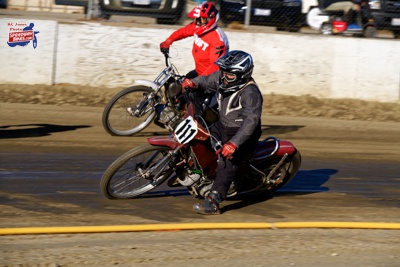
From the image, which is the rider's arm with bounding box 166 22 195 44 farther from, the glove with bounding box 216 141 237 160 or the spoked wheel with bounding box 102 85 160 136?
the glove with bounding box 216 141 237 160

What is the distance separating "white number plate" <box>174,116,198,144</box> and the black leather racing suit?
0.37 m

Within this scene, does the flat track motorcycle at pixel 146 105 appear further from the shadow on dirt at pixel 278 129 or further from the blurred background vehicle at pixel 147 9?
the blurred background vehicle at pixel 147 9

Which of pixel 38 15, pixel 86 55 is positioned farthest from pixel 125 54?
pixel 38 15

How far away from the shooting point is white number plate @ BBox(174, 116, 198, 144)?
23.0ft

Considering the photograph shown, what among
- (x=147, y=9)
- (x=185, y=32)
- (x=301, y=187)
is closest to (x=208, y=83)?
(x=301, y=187)

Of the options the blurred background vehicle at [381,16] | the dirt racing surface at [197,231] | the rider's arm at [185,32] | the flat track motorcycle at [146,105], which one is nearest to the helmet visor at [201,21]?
the rider's arm at [185,32]

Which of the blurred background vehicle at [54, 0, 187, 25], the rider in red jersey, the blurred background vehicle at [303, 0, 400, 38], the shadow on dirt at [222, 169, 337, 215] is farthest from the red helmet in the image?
the blurred background vehicle at [303, 0, 400, 38]

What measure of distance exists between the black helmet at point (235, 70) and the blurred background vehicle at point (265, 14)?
9000 millimetres

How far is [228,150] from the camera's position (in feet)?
22.8

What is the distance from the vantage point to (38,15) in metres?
16.1

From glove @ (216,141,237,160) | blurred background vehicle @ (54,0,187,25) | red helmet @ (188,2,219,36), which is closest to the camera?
glove @ (216,141,237,160)

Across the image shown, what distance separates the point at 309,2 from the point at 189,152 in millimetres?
10446

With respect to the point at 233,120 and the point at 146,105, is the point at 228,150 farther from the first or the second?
the point at 146,105

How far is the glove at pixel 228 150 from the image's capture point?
22.8 feet
